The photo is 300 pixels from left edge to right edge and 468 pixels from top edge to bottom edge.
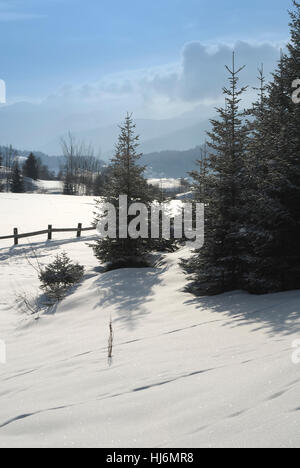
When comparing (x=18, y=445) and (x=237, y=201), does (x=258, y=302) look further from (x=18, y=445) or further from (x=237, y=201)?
(x=18, y=445)

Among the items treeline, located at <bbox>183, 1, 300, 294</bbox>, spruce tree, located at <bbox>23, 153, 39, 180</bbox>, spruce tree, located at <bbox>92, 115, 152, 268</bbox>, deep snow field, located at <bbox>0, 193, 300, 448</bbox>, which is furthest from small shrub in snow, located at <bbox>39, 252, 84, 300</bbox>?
spruce tree, located at <bbox>23, 153, 39, 180</bbox>

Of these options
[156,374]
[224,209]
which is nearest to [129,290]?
[224,209]

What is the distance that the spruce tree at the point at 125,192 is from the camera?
12266 mm

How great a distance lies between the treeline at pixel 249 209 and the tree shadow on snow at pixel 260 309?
485 millimetres

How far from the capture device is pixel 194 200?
9.43 meters

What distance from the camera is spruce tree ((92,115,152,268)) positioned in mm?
12266

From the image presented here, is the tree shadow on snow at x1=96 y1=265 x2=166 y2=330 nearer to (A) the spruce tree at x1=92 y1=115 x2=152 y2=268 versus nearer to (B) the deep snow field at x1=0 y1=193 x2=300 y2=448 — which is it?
(B) the deep snow field at x1=0 y1=193 x2=300 y2=448

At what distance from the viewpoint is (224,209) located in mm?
8398

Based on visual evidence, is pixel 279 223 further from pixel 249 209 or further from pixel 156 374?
pixel 156 374

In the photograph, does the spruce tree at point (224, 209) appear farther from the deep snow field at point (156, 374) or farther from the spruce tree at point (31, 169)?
the spruce tree at point (31, 169)

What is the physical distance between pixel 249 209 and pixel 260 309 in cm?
236

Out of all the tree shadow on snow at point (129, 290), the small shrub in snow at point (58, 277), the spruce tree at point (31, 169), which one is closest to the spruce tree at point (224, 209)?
the tree shadow on snow at point (129, 290)

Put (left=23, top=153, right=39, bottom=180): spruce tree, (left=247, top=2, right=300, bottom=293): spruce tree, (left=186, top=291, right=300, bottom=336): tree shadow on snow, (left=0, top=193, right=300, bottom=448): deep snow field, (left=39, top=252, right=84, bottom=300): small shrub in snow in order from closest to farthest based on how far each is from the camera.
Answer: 1. (left=0, top=193, right=300, bottom=448): deep snow field
2. (left=186, top=291, right=300, bottom=336): tree shadow on snow
3. (left=247, top=2, right=300, bottom=293): spruce tree
4. (left=39, top=252, right=84, bottom=300): small shrub in snow
5. (left=23, top=153, right=39, bottom=180): spruce tree
